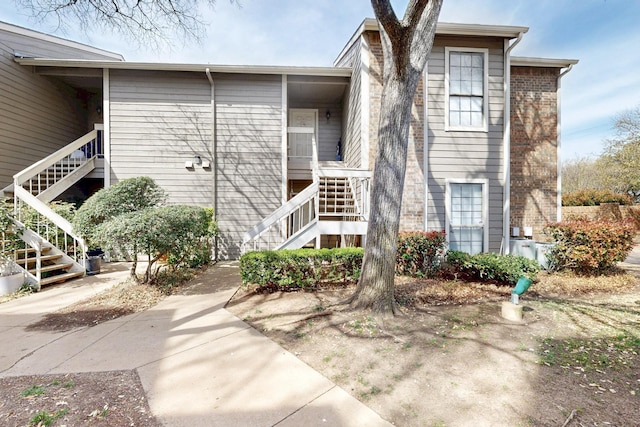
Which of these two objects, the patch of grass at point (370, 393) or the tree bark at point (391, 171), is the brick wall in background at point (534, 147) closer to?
the tree bark at point (391, 171)

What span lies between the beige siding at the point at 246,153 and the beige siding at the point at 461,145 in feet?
13.8

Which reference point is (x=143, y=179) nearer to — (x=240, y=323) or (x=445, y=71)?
(x=240, y=323)

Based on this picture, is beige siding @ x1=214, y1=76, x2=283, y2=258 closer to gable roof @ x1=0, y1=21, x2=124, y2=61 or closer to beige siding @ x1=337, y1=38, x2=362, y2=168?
beige siding @ x1=337, y1=38, x2=362, y2=168

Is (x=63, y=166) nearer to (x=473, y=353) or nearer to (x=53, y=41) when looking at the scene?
(x=53, y=41)

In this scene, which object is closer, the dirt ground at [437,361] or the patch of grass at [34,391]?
the dirt ground at [437,361]

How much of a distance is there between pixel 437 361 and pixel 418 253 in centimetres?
326

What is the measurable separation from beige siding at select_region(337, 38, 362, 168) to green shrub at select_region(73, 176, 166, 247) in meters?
4.94

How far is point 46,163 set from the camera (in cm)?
678

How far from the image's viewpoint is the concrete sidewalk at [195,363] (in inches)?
78.9

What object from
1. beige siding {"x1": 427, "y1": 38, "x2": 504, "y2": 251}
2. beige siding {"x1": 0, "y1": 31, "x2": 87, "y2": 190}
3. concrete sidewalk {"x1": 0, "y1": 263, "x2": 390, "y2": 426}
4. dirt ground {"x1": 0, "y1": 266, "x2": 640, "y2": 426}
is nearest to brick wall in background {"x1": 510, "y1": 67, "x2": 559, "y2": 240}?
beige siding {"x1": 427, "y1": 38, "x2": 504, "y2": 251}

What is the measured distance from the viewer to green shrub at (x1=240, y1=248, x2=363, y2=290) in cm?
464

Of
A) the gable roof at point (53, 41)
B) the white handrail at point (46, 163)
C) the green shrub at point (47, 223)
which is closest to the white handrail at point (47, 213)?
the green shrub at point (47, 223)

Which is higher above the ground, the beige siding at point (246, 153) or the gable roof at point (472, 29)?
the gable roof at point (472, 29)

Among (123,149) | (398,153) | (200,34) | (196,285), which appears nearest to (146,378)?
(196,285)
